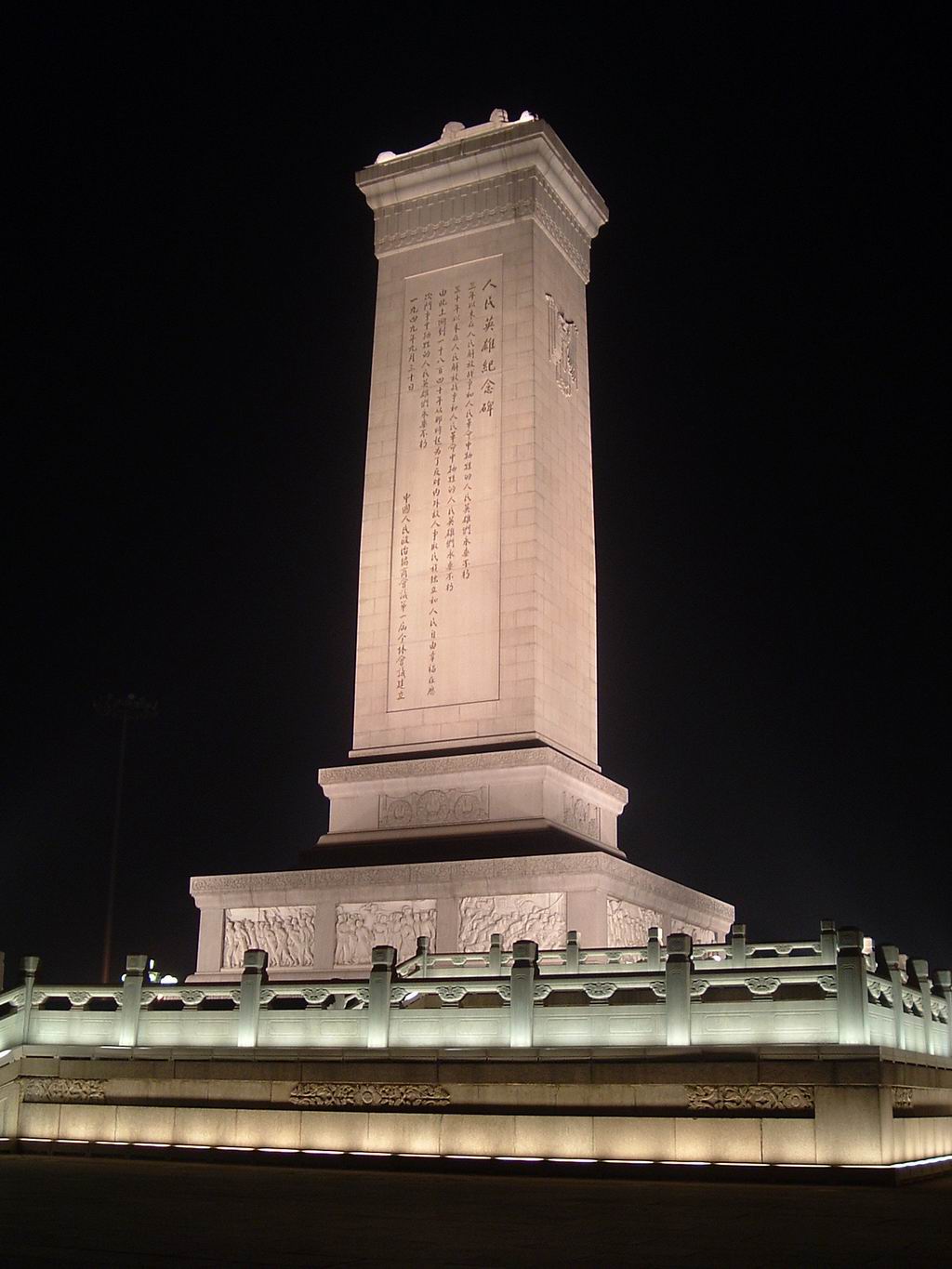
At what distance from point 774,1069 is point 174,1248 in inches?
153

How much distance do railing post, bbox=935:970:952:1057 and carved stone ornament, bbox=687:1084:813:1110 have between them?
3307 mm

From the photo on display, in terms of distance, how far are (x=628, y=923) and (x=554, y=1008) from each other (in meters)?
5.09

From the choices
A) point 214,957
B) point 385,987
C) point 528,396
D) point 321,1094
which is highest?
point 528,396

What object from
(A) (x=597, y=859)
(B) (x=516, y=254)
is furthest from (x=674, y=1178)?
(B) (x=516, y=254)

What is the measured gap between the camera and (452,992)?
8.63 m

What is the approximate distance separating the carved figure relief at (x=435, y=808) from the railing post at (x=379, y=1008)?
500cm

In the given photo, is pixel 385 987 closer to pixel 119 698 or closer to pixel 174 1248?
pixel 174 1248

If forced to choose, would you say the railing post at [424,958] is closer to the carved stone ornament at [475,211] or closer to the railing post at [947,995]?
the railing post at [947,995]

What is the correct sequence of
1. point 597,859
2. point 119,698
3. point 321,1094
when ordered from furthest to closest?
point 119,698
point 597,859
point 321,1094

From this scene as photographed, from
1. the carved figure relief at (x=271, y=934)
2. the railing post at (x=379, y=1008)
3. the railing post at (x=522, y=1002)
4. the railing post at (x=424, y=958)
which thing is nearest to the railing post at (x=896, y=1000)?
the railing post at (x=522, y=1002)

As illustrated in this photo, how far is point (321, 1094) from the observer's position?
27.0ft

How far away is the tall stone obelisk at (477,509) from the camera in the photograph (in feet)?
46.0

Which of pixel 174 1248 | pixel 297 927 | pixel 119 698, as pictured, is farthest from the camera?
pixel 119 698

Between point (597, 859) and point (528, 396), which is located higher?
point (528, 396)
